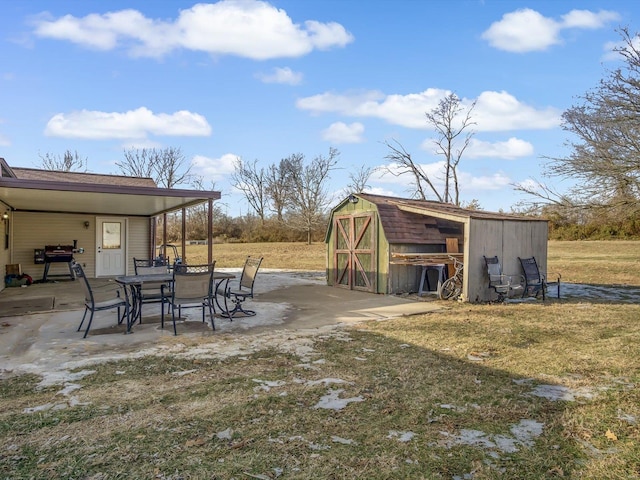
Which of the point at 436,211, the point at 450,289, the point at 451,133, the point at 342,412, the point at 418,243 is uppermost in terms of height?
the point at 451,133

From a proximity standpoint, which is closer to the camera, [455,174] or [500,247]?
[500,247]

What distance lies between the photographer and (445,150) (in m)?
25.9

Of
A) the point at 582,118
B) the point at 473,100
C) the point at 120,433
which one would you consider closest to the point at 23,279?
the point at 120,433

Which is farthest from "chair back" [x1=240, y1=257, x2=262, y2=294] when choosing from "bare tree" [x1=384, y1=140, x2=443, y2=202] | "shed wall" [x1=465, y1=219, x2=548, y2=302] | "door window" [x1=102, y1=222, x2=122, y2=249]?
"bare tree" [x1=384, y1=140, x2=443, y2=202]

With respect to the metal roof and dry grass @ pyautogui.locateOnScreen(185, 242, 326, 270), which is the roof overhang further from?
dry grass @ pyautogui.locateOnScreen(185, 242, 326, 270)

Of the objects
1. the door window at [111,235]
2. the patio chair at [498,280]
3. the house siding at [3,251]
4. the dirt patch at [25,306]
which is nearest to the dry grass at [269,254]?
the door window at [111,235]

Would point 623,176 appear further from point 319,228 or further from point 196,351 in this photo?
Answer: point 319,228

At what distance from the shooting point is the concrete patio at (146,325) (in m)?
4.77

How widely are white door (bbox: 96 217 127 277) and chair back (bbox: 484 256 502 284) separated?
11.6 meters

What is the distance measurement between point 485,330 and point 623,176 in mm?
7779

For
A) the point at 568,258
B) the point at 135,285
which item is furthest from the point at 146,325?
the point at 568,258

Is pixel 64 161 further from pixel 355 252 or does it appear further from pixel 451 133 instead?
pixel 355 252

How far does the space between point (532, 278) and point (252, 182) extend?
3195cm

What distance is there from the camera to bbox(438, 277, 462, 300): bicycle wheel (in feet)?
30.0
